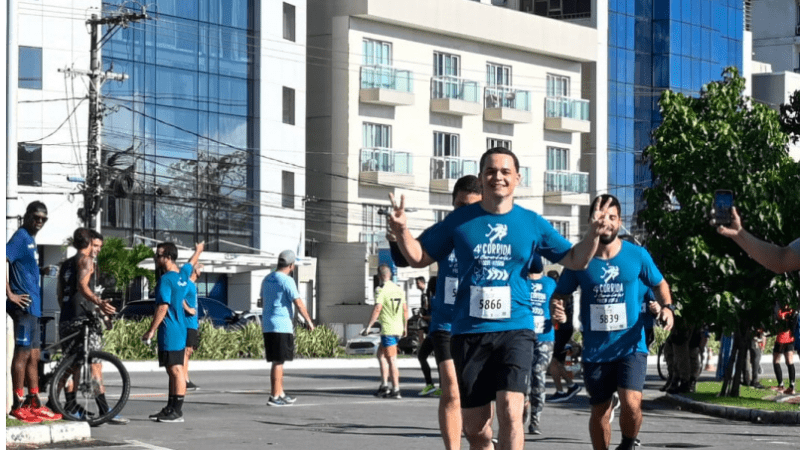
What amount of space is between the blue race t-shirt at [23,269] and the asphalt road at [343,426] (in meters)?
1.35

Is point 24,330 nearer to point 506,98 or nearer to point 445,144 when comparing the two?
point 445,144

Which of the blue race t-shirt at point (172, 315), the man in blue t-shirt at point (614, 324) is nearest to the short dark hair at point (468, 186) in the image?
the man in blue t-shirt at point (614, 324)

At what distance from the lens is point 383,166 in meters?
59.3

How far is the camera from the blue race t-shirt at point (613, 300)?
10836mm

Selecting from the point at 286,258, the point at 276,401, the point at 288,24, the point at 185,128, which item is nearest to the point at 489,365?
the point at 286,258

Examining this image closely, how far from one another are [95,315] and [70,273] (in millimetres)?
501

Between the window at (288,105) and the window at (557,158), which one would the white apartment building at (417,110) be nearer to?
the window at (557,158)

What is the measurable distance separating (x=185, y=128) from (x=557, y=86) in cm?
1936

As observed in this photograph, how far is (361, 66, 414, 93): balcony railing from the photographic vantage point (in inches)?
2313

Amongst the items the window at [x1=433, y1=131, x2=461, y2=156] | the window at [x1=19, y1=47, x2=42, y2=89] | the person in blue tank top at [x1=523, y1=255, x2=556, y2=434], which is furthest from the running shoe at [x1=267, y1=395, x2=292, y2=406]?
the window at [x1=433, y1=131, x2=461, y2=156]

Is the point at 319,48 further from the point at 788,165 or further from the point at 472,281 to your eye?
the point at 472,281

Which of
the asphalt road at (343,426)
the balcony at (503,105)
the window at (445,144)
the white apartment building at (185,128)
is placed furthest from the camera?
the balcony at (503,105)

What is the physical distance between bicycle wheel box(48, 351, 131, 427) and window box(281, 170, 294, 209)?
4321cm

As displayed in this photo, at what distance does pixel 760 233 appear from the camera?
2009cm
